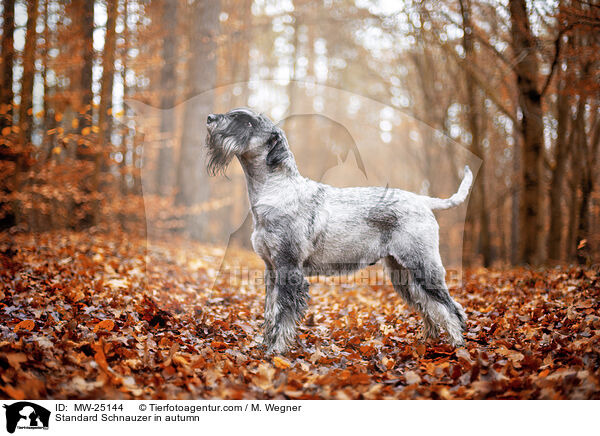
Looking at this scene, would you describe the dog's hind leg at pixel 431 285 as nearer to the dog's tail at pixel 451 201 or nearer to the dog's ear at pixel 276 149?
the dog's tail at pixel 451 201

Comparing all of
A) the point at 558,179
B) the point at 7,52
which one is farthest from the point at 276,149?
the point at 558,179

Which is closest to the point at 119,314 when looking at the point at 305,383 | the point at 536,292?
the point at 305,383

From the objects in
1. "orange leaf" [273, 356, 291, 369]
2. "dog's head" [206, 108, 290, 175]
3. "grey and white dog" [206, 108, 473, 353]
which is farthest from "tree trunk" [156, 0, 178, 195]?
"orange leaf" [273, 356, 291, 369]

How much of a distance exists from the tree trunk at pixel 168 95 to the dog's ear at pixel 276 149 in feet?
33.9

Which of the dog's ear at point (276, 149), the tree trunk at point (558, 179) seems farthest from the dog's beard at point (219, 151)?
the tree trunk at point (558, 179)

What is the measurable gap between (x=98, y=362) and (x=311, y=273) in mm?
2272

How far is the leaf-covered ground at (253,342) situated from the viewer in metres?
3.13

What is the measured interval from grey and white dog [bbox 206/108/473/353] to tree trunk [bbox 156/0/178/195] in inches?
404

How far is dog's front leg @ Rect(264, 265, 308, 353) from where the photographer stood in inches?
163

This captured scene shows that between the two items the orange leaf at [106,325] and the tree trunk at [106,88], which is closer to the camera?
the orange leaf at [106,325]

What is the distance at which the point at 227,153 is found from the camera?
4336 mm
